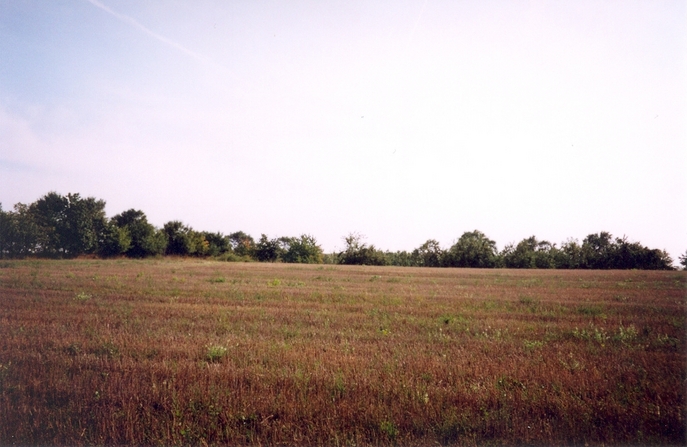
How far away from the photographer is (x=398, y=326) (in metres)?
9.81

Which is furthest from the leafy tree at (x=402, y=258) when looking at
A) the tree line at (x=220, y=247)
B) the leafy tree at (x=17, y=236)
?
the leafy tree at (x=17, y=236)

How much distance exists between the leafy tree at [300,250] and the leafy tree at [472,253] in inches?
1337

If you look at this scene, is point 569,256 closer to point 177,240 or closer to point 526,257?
point 526,257

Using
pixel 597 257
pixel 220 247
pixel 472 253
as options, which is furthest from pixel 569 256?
pixel 220 247

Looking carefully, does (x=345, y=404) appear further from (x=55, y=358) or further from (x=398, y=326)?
(x=55, y=358)

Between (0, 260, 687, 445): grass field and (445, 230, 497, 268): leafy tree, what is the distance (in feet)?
230

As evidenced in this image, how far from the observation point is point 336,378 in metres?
5.70

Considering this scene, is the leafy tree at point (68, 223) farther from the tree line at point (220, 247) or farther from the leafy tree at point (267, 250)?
the leafy tree at point (267, 250)

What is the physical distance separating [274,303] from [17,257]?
198 ft

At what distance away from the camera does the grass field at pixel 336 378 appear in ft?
14.3

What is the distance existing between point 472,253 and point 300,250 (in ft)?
138

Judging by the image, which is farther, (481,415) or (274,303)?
(274,303)

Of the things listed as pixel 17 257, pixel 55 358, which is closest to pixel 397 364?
pixel 55 358

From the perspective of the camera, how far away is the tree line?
215 feet
